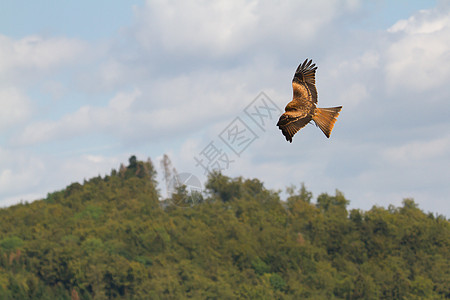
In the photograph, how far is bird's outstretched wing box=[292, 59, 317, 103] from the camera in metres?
17.0

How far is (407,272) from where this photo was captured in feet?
394

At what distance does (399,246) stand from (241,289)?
96.2ft

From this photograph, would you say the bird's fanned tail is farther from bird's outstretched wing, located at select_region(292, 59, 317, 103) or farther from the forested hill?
the forested hill

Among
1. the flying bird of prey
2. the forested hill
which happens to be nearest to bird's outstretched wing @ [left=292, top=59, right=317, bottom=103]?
the flying bird of prey

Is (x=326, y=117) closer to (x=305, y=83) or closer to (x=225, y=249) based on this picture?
(x=305, y=83)

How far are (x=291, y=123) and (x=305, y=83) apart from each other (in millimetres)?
1519

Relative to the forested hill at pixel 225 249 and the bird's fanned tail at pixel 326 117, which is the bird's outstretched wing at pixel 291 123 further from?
the forested hill at pixel 225 249

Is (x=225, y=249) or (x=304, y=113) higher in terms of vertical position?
(x=225, y=249)

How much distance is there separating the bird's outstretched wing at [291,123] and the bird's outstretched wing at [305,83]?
681 millimetres

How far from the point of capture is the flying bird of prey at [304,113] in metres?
16.0

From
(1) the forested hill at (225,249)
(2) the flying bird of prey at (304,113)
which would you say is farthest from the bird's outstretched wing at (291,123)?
(1) the forested hill at (225,249)

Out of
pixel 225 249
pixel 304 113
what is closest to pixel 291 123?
pixel 304 113

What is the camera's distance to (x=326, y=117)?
52.5 ft

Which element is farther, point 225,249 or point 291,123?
point 225,249
